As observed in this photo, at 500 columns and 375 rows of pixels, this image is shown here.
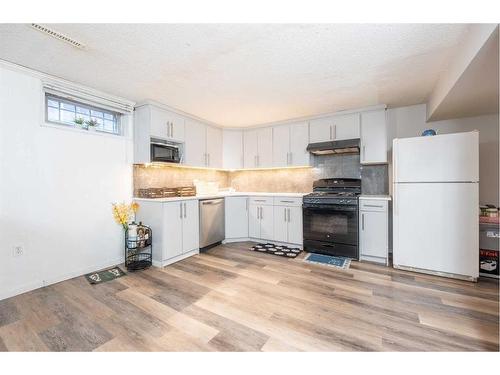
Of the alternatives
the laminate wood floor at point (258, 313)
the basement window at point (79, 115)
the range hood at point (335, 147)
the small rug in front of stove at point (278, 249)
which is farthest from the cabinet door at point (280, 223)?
the basement window at point (79, 115)

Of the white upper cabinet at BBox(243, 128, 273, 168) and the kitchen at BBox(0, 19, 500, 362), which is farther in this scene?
the white upper cabinet at BBox(243, 128, 273, 168)

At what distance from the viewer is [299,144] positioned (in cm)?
397

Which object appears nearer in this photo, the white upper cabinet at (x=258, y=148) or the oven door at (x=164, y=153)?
the oven door at (x=164, y=153)

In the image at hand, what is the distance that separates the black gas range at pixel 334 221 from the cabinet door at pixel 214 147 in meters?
1.90

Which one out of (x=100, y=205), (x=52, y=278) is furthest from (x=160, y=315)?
(x=100, y=205)

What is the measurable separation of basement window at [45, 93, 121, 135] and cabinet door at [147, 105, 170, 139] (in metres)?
0.51

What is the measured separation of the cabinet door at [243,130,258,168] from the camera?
4.43 m

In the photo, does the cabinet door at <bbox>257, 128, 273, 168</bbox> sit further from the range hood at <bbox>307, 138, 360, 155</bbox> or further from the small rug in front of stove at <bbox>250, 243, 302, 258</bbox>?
the small rug in front of stove at <bbox>250, 243, 302, 258</bbox>

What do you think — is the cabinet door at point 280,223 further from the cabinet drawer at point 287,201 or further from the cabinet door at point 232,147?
the cabinet door at point 232,147

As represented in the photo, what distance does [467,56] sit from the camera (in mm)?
1736

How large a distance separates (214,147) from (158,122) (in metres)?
1.27

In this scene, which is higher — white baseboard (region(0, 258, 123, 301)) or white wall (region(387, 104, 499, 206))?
white wall (region(387, 104, 499, 206))

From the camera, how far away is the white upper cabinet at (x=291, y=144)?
12.9ft

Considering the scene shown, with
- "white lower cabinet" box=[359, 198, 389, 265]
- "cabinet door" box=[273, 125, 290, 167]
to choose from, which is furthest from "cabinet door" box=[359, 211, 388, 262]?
"cabinet door" box=[273, 125, 290, 167]
